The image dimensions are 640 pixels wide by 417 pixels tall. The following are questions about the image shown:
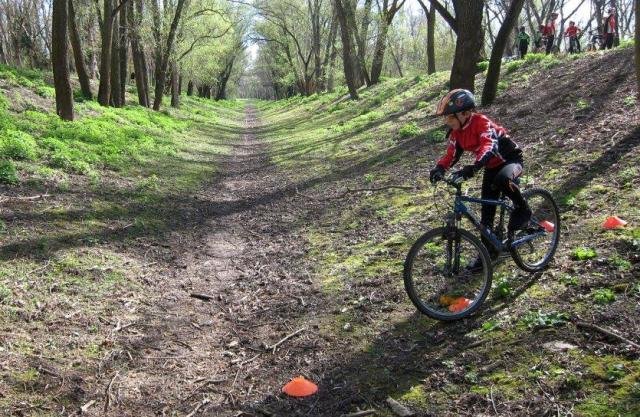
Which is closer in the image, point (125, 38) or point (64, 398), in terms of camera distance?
point (64, 398)

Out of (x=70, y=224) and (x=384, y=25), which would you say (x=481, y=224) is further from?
(x=384, y=25)

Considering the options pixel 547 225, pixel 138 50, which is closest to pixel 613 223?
pixel 547 225

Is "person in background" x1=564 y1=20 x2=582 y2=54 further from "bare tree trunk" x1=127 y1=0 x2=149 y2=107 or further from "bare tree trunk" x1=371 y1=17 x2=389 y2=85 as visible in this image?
"bare tree trunk" x1=127 y1=0 x2=149 y2=107

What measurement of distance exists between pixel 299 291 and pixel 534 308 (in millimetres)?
2773

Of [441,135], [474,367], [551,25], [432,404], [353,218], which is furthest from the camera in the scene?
[551,25]

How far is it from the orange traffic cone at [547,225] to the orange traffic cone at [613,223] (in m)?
0.58

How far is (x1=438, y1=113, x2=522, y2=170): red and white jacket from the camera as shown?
16.3 feet

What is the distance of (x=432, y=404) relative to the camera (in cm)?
379

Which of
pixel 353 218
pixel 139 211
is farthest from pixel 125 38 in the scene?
pixel 353 218

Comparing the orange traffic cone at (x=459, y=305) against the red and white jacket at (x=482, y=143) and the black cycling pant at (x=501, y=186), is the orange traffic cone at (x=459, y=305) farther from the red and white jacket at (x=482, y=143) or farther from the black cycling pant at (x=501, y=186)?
the red and white jacket at (x=482, y=143)

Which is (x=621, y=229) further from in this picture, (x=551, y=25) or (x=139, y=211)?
(x=551, y=25)

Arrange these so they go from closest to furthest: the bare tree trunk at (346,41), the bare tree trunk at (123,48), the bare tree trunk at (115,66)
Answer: the bare tree trunk at (115,66)
the bare tree trunk at (123,48)
the bare tree trunk at (346,41)

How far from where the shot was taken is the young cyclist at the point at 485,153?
197 inches

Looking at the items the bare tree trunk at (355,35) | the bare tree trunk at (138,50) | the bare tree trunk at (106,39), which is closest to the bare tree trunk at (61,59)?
the bare tree trunk at (106,39)
